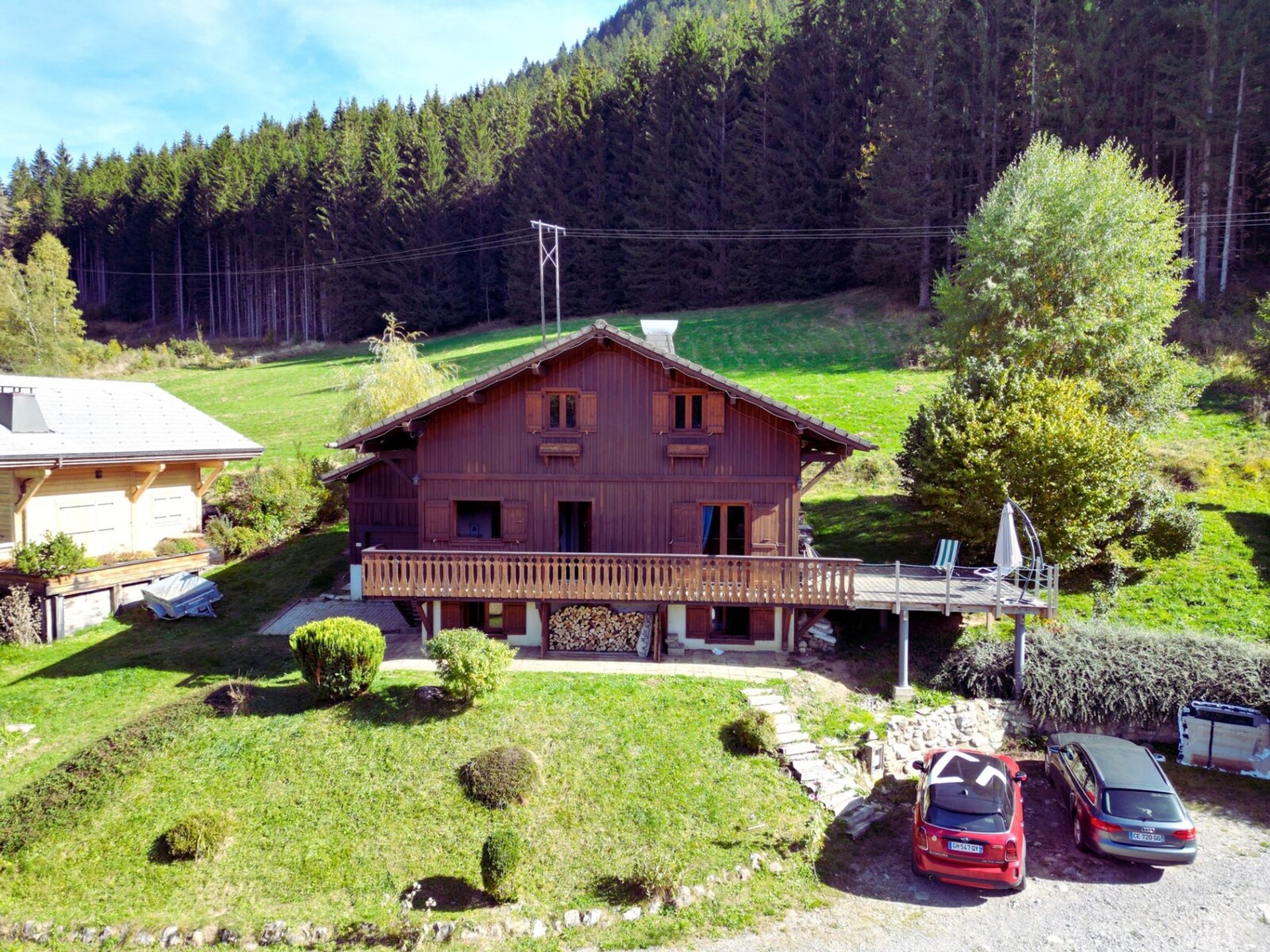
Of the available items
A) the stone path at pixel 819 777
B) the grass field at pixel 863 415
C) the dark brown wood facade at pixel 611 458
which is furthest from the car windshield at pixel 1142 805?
the dark brown wood facade at pixel 611 458

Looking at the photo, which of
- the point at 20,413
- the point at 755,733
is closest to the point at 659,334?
the point at 755,733

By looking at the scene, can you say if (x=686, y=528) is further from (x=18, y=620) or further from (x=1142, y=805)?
(x=18, y=620)

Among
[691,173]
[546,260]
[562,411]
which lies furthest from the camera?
[691,173]

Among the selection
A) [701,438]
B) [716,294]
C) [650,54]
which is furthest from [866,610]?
[650,54]

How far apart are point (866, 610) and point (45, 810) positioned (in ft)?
58.5

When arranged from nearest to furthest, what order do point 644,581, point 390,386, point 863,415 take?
point 644,581
point 390,386
point 863,415

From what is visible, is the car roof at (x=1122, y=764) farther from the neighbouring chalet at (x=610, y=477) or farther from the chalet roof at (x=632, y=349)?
the chalet roof at (x=632, y=349)

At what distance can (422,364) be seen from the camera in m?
29.9

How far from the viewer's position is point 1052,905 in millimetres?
12180

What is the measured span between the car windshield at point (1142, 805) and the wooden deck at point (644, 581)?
16.0 feet

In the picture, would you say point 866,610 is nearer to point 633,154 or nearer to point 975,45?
point 975,45

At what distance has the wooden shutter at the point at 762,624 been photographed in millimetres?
18859

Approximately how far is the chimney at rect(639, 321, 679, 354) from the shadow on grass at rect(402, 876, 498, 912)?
1320 cm

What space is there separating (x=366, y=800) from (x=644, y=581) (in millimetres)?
7365
